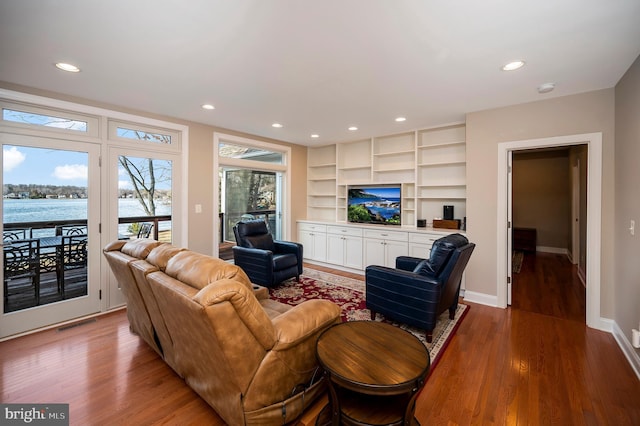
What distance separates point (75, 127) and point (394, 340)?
400 cm

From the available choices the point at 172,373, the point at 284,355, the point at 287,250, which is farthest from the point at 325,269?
the point at 284,355

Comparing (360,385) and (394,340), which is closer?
(360,385)

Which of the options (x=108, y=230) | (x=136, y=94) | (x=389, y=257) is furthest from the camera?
(x=389, y=257)

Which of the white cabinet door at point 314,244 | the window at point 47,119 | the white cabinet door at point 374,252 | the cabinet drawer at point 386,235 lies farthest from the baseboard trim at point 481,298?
the window at point 47,119

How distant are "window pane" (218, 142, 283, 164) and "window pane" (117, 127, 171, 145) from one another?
84 cm

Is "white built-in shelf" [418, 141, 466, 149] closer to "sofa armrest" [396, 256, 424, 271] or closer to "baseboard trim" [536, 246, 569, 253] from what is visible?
"sofa armrest" [396, 256, 424, 271]

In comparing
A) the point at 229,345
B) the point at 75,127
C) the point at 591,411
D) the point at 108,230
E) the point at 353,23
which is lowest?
the point at 591,411

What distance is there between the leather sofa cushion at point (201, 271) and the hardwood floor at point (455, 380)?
943 millimetres

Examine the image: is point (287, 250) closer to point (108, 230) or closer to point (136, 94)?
point (108, 230)

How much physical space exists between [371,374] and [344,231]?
370cm

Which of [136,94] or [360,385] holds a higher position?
[136,94]

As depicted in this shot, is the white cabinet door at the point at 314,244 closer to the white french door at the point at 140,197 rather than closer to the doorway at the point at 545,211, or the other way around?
the white french door at the point at 140,197

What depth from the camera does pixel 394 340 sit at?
1.68m

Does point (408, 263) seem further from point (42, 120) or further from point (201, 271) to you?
point (42, 120)
